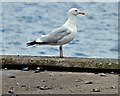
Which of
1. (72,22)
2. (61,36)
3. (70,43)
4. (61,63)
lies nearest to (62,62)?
(61,63)

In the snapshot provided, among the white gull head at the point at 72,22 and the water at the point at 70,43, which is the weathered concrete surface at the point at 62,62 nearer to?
the white gull head at the point at 72,22

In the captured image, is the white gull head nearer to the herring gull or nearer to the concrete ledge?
the herring gull

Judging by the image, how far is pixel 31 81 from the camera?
247 inches

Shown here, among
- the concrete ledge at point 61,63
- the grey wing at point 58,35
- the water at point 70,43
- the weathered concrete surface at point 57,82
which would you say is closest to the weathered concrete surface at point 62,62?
the concrete ledge at point 61,63

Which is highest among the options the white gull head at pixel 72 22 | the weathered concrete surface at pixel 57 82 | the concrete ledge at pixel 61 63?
the white gull head at pixel 72 22

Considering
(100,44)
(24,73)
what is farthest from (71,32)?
(100,44)

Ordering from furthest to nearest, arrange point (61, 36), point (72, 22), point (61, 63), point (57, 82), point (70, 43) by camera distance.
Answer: point (70, 43) < point (72, 22) < point (61, 36) < point (61, 63) < point (57, 82)

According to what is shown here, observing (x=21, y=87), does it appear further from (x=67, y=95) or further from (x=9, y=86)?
(x=67, y=95)

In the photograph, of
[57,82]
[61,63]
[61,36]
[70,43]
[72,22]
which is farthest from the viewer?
[70,43]

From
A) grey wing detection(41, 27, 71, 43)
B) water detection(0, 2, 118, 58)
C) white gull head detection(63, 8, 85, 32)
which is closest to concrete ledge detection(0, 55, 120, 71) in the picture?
grey wing detection(41, 27, 71, 43)

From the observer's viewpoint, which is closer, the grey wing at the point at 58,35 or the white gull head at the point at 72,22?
the grey wing at the point at 58,35

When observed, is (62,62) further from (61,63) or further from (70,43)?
(70,43)

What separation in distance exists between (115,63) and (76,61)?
474 millimetres

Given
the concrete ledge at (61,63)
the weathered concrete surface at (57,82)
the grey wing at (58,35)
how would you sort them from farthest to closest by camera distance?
the grey wing at (58,35)
the concrete ledge at (61,63)
the weathered concrete surface at (57,82)
